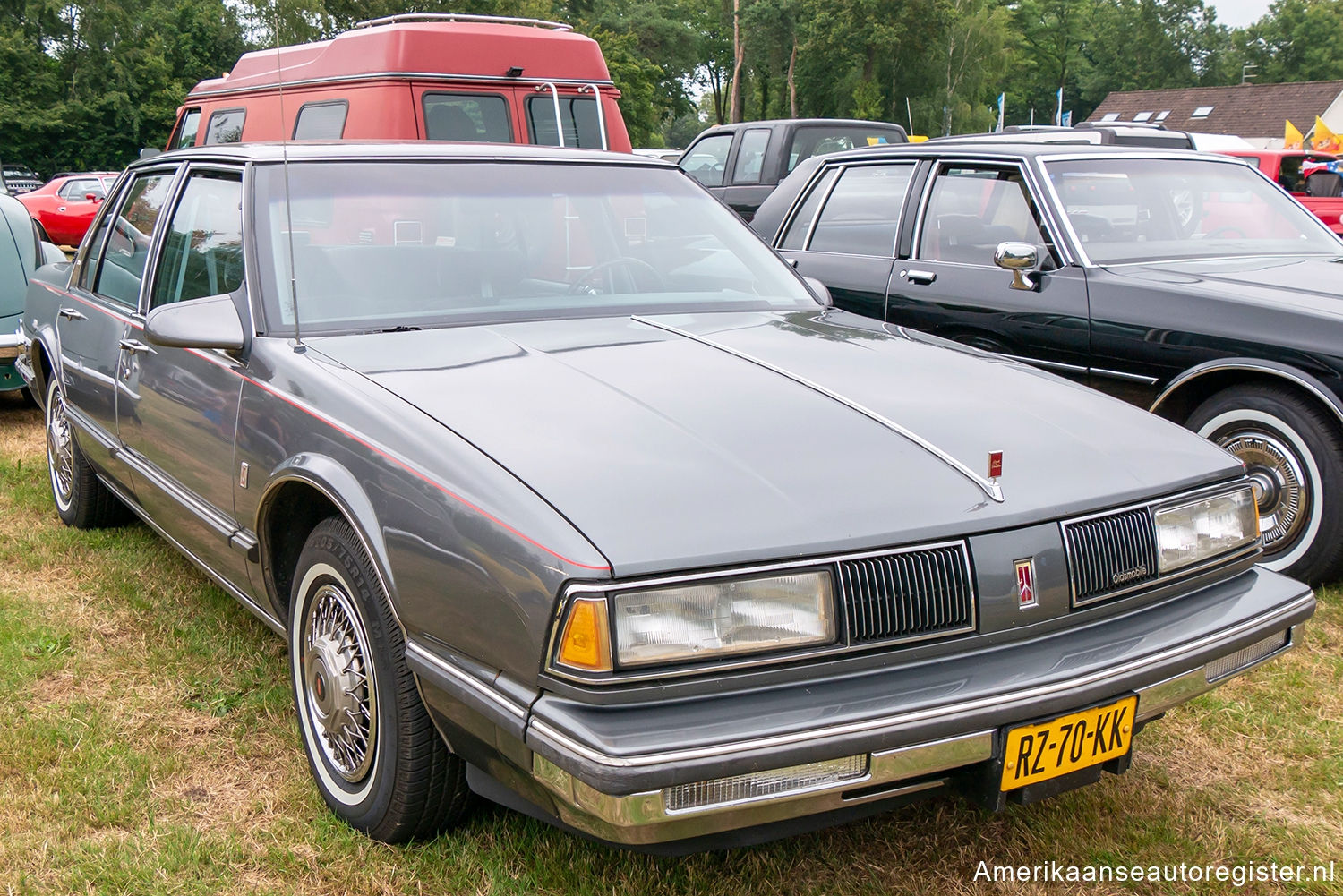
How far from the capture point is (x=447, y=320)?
3.04 metres

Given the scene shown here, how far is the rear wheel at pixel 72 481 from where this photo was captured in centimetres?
465

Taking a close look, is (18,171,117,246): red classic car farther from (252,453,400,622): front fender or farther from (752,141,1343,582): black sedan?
(252,453,400,622): front fender

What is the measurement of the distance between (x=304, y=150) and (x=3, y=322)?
4598 millimetres

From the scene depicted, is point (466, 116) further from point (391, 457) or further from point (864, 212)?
point (391, 457)

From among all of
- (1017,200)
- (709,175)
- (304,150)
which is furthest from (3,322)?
(709,175)

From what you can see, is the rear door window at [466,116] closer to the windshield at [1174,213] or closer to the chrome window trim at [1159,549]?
the windshield at [1174,213]

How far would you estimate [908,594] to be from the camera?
207 cm

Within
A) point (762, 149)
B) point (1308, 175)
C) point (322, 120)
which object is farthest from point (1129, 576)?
point (1308, 175)

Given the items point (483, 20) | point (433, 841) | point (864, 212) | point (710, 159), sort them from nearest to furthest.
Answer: point (433, 841), point (864, 212), point (483, 20), point (710, 159)

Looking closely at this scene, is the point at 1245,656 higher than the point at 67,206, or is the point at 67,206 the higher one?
the point at 1245,656

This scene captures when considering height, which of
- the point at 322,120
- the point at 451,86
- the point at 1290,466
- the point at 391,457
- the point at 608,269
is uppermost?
the point at 451,86

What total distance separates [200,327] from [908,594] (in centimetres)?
189

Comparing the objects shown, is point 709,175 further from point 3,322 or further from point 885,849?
point 885,849

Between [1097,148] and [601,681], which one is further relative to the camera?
[1097,148]
